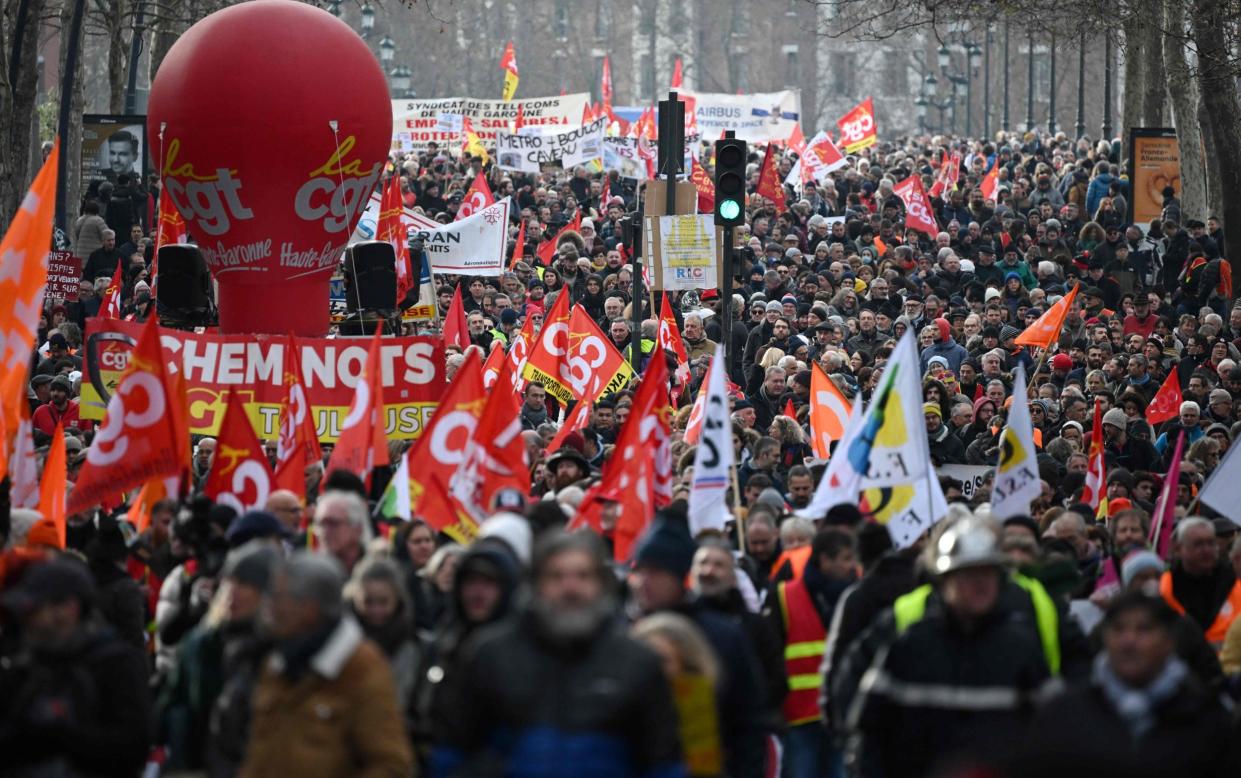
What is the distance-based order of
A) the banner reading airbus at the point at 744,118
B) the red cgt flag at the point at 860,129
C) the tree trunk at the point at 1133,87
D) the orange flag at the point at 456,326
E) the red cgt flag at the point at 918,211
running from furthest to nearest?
the banner reading airbus at the point at 744,118
the red cgt flag at the point at 860,129
the tree trunk at the point at 1133,87
the red cgt flag at the point at 918,211
the orange flag at the point at 456,326

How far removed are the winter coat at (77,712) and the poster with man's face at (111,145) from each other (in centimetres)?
2190

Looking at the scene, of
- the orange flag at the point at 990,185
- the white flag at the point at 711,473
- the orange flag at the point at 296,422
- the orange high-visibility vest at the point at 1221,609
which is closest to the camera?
the orange high-visibility vest at the point at 1221,609

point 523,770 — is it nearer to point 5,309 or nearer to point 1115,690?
point 1115,690

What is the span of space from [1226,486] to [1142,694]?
4889 millimetres

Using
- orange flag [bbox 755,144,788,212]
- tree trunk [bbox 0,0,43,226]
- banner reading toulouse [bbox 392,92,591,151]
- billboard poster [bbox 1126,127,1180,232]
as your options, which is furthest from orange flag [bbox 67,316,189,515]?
banner reading toulouse [bbox 392,92,591,151]

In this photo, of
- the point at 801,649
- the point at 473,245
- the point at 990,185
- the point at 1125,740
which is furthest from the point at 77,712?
the point at 990,185

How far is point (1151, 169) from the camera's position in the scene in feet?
98.6

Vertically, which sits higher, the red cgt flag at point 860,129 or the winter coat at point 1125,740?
the red cgt flag at point 860,129

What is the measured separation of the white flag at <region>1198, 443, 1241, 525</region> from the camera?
10734 millimetres

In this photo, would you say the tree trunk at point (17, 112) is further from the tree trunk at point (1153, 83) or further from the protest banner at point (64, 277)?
the tree trunk at point (1153, 83)

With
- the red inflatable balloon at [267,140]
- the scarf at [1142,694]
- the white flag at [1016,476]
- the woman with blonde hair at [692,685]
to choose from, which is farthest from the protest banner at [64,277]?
the scarf at [1142,694]

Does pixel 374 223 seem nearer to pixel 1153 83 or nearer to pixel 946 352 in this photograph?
pixel 946 352

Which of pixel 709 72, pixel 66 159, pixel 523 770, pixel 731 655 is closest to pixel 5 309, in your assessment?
pixel 731 655

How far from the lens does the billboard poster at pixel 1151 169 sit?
2983cm
